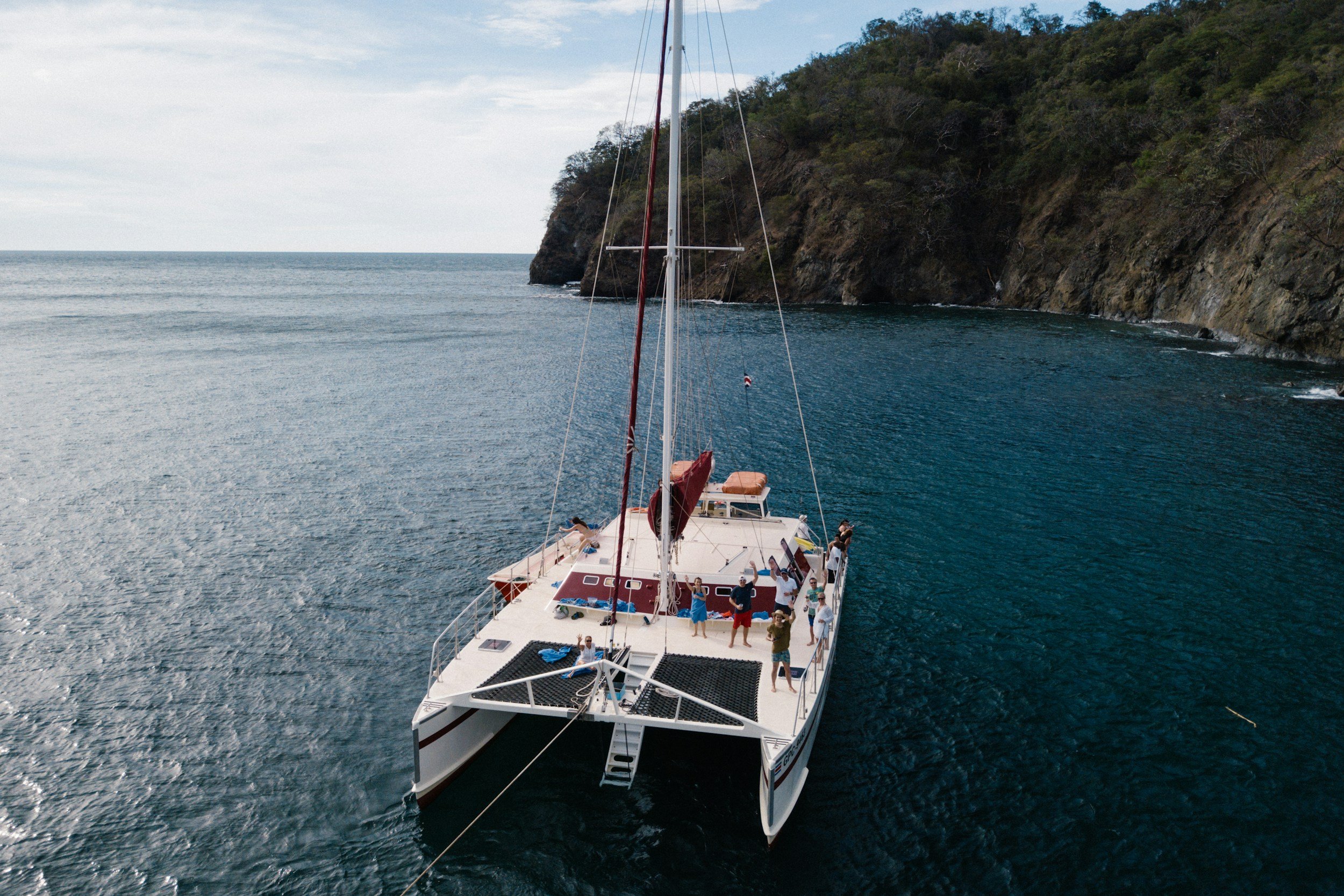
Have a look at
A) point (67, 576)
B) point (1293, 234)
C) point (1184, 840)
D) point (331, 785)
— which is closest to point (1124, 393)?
point (1293, 234)

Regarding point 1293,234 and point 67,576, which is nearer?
point 67,576

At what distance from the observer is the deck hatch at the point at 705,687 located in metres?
15.8

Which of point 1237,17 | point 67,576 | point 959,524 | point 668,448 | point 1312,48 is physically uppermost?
point 1237,17

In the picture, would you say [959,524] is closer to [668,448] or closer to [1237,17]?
[668,448]

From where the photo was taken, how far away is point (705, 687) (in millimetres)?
16578

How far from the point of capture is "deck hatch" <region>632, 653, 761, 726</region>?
51.7ft

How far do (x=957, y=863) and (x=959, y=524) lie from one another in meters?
18.0

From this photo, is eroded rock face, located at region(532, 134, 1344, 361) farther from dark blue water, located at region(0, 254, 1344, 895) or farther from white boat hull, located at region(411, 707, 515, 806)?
white boat hull, located at region(411, 707, 515, 806)

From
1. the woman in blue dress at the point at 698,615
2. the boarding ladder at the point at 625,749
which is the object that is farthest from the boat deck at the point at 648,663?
the boarding ladder at the point at 625,749

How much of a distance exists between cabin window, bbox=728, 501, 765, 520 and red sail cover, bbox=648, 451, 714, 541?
339 cm

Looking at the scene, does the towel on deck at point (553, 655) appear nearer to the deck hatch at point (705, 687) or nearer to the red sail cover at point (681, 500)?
the deck hatch at point (705, 687)

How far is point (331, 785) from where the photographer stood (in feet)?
55.4

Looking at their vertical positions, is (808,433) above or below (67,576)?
above

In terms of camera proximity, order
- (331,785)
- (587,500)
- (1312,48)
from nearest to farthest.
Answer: (331,785) → (587,500) → (1312,48)
